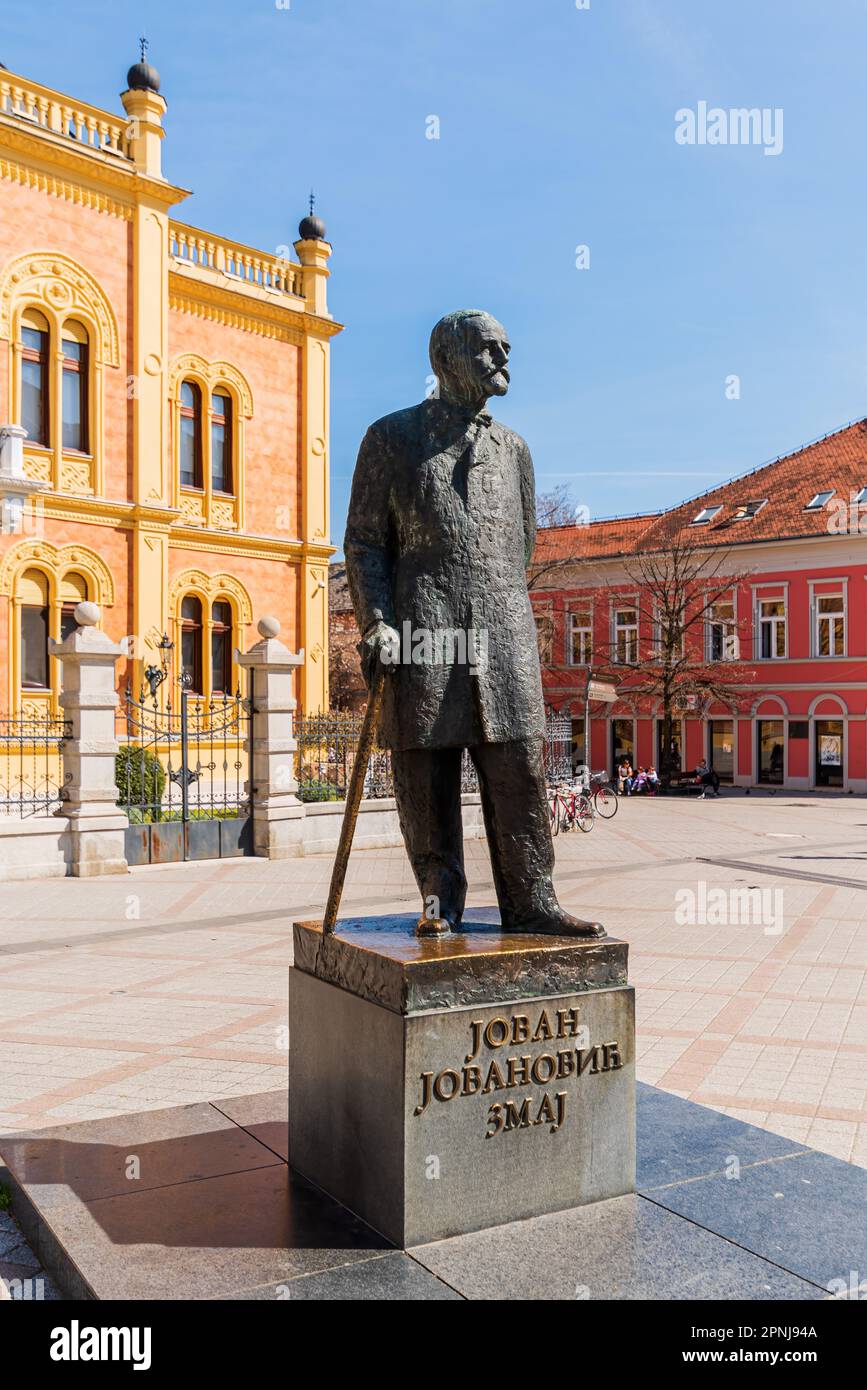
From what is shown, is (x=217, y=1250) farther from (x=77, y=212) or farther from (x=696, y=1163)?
(x=77, y=212)

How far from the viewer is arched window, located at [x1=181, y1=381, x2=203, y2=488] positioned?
24.8m

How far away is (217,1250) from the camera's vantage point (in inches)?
127

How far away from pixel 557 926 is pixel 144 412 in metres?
20.7

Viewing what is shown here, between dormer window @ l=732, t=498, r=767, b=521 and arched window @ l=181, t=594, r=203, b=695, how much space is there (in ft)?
68.0

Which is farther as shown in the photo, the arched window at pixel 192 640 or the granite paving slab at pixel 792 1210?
the arched window at pixel 192 640

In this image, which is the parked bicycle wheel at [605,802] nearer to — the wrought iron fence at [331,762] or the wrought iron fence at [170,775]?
the wrought iron fence at [331,762]

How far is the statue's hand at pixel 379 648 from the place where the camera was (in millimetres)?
3740

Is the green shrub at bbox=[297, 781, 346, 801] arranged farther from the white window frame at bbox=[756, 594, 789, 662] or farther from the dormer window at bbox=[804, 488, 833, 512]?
the dormer window at bbox=[804, 488, 833, 512]

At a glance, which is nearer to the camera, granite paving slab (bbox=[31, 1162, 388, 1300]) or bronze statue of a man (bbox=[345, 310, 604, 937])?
granite paving slab (bbox=[31, 1162, 388, 1300])

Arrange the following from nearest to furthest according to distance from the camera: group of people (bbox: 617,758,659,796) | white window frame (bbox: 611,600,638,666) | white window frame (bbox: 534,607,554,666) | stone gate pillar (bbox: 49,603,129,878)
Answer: stone gate pillar (bbox: 49,603,129,878)
group of people (bbox: 617,758,659,796)
white window frame (bbox: 534,607,554,666)
white window frame (bbox: 611,600,638,666)

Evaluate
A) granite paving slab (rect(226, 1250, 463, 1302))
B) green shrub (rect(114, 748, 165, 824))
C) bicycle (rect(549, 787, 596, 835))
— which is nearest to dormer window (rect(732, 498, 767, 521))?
bicycle (rect(549, 787, 596, 835))

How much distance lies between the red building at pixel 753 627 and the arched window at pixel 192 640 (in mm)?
14176

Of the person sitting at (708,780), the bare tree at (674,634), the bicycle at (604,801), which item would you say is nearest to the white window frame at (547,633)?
the bare tree at (674,634)

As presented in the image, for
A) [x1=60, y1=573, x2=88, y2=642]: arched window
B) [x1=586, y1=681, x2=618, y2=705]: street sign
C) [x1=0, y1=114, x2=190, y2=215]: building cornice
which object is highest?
[x1=0, y1=114, x2=190, y2=215]: building cornice
